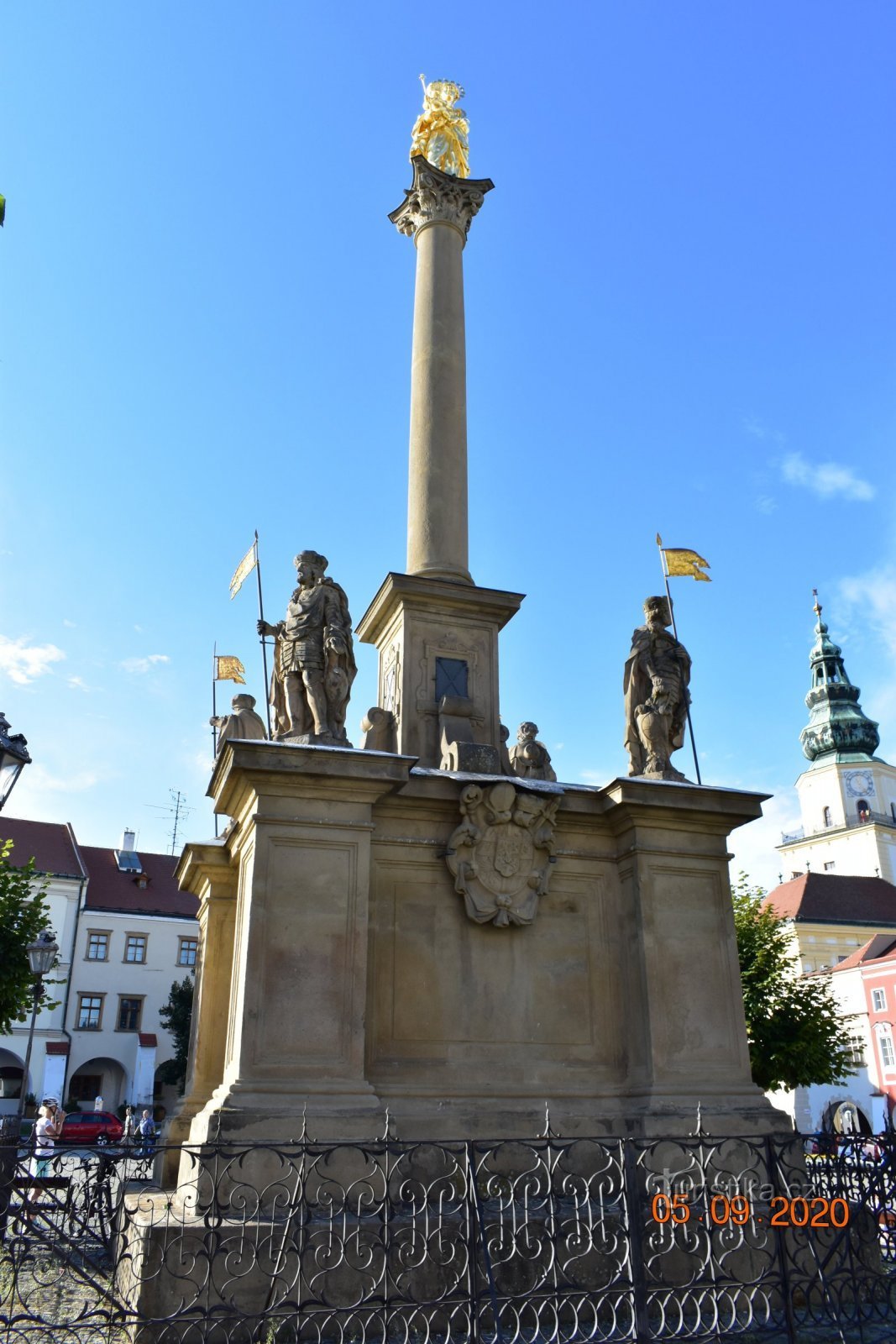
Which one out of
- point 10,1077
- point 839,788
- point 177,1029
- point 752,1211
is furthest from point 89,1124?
point 839,788

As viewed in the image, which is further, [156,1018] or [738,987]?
[156,1018]

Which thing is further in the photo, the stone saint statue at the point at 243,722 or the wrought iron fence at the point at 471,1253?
the stone saint statue at the point at 243,722

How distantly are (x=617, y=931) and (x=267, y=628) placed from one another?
4.57 meters

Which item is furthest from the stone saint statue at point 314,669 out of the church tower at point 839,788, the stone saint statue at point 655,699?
the church tower at point 839,788

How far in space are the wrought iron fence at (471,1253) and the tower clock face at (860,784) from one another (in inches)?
3597

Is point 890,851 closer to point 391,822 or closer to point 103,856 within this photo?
point 103,856

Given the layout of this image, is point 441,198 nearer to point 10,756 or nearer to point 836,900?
point 10,756

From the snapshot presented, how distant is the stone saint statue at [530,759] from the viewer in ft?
37.9

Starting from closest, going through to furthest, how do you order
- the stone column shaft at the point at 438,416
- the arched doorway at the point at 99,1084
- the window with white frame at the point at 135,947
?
the stone column shaft at the point at 438,416
the arched doorway at the point at 99,1084
the window with white frame at the point at 135,947

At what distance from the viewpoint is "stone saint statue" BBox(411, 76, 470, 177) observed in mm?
15453

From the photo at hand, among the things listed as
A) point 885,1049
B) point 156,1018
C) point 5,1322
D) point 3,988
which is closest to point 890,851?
point 885,1049

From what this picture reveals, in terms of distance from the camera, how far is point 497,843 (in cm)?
998

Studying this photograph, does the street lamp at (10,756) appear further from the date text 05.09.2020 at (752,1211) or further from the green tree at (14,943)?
the green tree at (14,943)

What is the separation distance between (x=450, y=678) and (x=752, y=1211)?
6.17 meters
